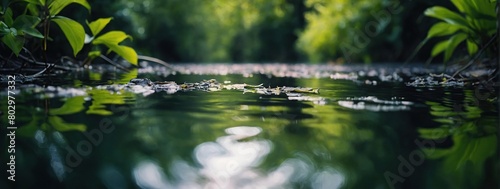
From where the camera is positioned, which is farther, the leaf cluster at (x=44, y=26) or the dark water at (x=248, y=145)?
the leaf cluster at (x=44, y=26)

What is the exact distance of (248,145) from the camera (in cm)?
138

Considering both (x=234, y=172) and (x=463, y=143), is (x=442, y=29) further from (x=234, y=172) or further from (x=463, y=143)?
(x=234, y=172)

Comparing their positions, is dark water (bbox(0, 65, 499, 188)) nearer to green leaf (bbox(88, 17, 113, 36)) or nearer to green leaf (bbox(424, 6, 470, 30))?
green leaf (bbox(88, 17, 113, 36))

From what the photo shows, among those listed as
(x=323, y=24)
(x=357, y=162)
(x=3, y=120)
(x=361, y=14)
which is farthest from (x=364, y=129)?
(x=323, y=24)

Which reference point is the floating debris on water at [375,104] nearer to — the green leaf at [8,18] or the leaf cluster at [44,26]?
the leaf cluster at [44,26]

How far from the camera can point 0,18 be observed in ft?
10.6

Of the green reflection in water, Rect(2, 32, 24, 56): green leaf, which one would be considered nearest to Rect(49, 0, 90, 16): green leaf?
Rect(2, 32, 24, 56): green leaf

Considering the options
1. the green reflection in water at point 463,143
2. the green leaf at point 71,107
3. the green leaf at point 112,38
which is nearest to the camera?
the green reflection in water at point 463,143

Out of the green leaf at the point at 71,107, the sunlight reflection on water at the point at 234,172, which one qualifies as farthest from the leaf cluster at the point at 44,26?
the sunlight reflection on water at the point at 234,172

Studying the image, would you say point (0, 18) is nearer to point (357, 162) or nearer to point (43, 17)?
point (43, 17)

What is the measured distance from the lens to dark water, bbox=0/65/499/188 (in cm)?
110

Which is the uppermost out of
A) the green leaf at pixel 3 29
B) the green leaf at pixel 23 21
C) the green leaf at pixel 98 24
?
the green leaf at pixel 98 24

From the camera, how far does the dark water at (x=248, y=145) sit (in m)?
1.10

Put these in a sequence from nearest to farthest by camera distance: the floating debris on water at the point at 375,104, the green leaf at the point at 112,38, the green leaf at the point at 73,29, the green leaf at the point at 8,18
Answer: the floating debris on water at the point at 375,104
the green leaf at the point at 8,18
the green leaf at the point at 73,29
the green leaf at the point at 112,38
